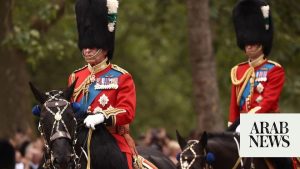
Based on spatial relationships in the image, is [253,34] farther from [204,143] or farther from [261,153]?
[261,153]

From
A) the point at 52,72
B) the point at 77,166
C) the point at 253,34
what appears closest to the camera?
the point at 77,166

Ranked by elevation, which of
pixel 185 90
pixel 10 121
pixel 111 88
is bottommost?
pixel 185 90

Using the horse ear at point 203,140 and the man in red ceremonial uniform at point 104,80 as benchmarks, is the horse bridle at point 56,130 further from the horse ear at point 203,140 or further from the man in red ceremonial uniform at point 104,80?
the horse ear at point 203,140

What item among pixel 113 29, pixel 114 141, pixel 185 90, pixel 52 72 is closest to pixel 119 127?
pixel 114 141

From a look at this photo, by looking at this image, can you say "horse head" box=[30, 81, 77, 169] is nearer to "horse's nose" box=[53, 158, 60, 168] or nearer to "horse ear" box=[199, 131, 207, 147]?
"horse's nose" box=[53, 158, 60, 168]

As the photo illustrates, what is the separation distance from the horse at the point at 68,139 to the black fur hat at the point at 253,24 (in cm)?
396

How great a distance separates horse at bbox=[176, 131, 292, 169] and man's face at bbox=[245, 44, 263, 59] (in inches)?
44.3

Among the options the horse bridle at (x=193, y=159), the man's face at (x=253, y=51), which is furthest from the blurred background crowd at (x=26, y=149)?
the man's face at (x=253, y=51)

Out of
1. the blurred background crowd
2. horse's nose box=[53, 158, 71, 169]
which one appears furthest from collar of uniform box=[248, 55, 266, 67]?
horse's nose box=[53, 158, 71, 169]

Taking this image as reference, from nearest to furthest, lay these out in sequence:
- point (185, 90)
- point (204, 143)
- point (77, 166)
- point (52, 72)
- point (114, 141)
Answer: point (77, 166) → point (114, 141) → point (204, 143) → point (52, 72) → point (185, 90)

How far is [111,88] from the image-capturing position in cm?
1203

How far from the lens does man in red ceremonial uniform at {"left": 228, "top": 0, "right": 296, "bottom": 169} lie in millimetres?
14562

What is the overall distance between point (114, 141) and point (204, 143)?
2.30 m

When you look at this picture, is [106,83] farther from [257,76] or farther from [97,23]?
[257,76]
